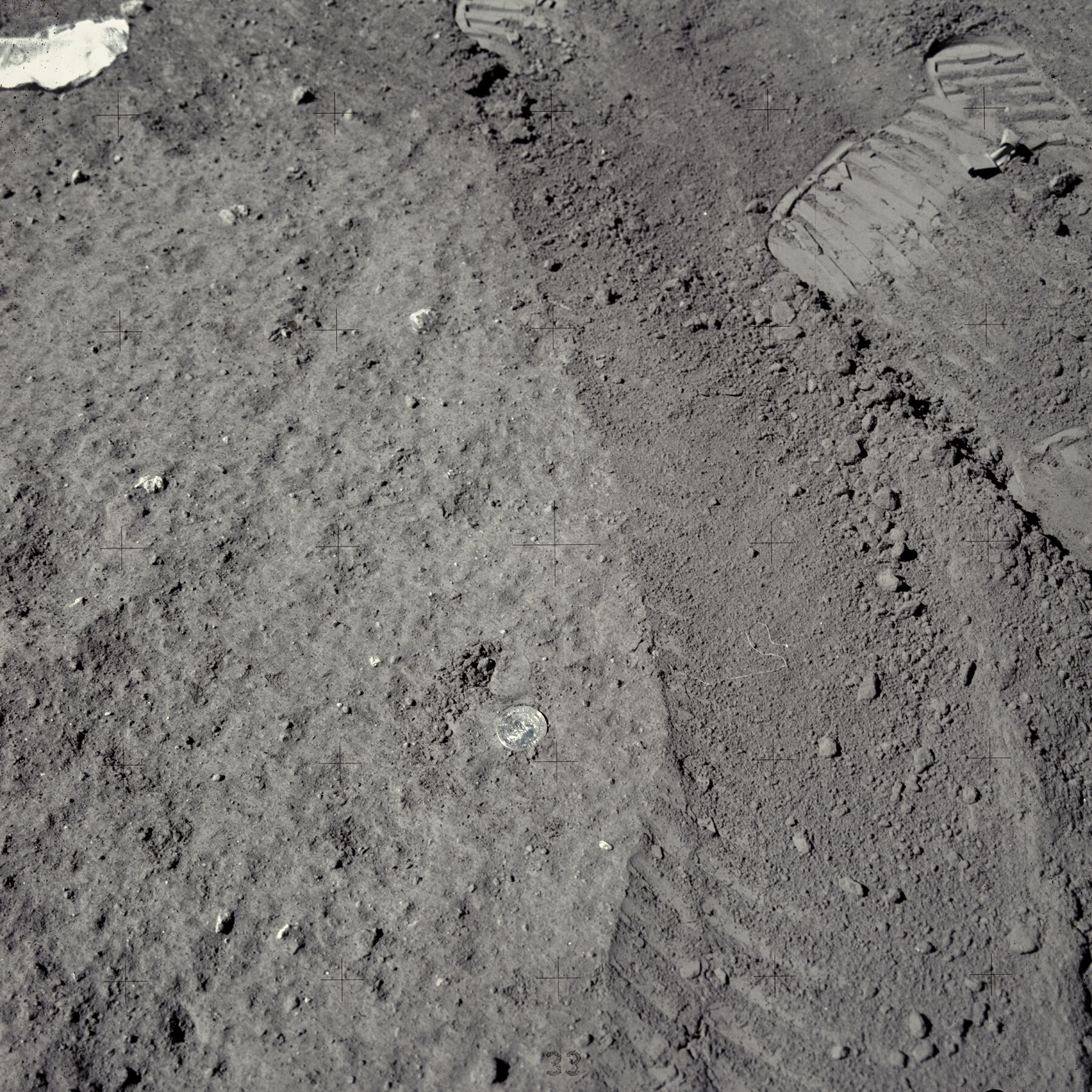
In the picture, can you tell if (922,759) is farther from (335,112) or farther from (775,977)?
(335,112)

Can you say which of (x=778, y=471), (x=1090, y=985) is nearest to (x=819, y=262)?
(x=778, y=471)

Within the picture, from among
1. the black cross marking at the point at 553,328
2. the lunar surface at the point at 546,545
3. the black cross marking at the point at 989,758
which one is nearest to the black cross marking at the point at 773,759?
the lunar surface at the point at 546,545

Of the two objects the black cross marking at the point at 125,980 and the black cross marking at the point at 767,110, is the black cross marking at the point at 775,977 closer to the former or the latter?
the black cross marking at the point at 125,980

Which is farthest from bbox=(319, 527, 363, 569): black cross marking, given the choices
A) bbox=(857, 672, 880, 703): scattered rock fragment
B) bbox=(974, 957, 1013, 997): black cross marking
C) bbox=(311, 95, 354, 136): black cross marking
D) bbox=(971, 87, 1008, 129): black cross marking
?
bbox=(971, 87, 1008, 129): black cross marking

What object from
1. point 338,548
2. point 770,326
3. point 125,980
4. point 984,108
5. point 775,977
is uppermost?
point 984,108

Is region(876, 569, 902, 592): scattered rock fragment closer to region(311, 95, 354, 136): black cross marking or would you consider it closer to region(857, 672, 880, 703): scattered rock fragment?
region(857, 672, 880, 703): scattered rock fragment

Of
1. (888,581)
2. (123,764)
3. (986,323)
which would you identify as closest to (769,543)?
(888,581)
